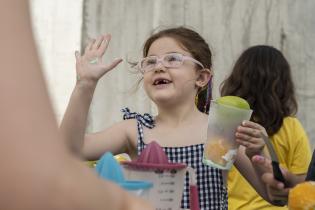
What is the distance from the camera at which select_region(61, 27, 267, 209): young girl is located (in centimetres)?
174

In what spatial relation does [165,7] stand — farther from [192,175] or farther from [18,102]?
[18,102]

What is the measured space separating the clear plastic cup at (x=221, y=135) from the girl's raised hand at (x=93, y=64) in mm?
341

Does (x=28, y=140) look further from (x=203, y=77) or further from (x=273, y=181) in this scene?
(x=203, y=77)

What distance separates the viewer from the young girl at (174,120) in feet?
5.71

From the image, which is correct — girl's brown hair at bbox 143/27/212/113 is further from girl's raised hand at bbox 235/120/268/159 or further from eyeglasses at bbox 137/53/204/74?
girl's raised hand at bbox 235/120/268/159

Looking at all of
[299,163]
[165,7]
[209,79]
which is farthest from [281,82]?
[165,7]

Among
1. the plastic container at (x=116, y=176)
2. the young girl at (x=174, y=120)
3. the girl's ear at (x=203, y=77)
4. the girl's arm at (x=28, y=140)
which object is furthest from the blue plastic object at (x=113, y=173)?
the girl's ear at (x=203, y=77)

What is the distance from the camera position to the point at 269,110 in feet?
8.86

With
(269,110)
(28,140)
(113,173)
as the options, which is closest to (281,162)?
(269,110)

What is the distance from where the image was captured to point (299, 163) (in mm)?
A: 2758

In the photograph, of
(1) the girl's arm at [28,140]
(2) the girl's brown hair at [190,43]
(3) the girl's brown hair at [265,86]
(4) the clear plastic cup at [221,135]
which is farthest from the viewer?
(3) the girl's brown hair at [265,86]

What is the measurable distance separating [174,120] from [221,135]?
0.59 meters

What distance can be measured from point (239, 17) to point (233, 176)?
144 cm

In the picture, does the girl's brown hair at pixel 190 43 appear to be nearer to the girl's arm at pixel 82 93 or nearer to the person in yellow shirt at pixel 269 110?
the girl's arm at pixel 82 93
